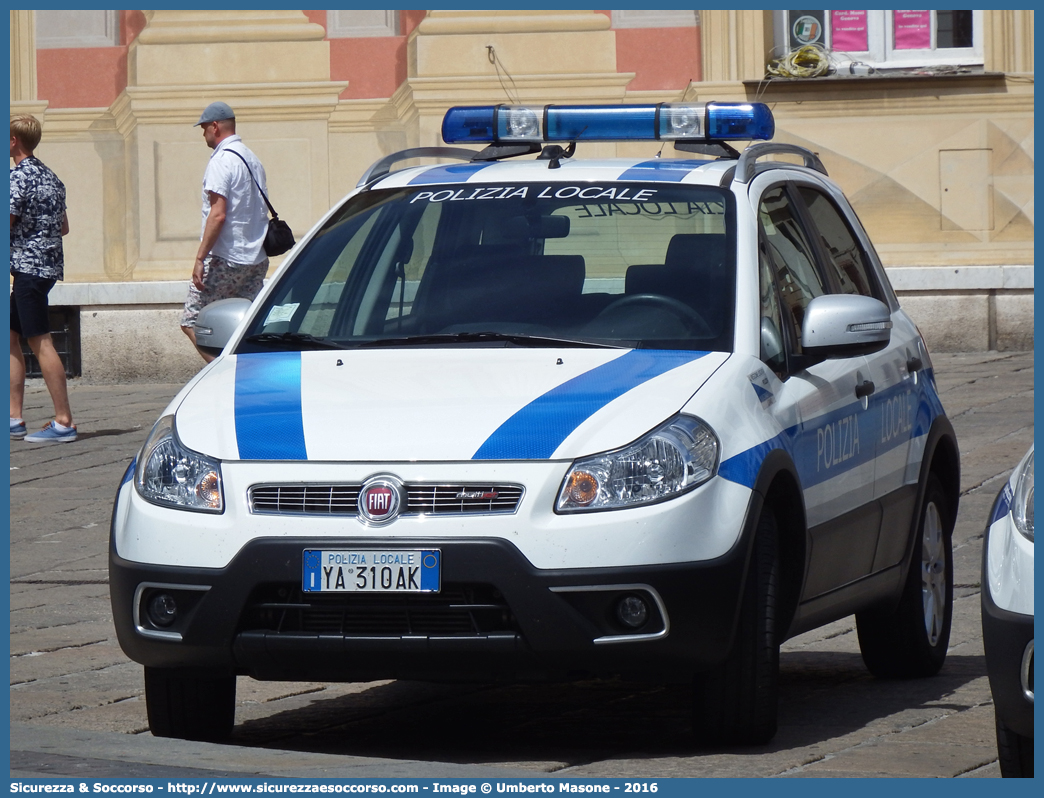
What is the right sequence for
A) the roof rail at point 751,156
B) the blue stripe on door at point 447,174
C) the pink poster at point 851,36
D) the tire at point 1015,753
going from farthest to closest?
the pink poster at point 851,36, the blue stripe on door at point 447,174, the roof rail at point 751,156, the tire at point 1015,753

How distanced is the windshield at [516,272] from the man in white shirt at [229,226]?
17.5 ft

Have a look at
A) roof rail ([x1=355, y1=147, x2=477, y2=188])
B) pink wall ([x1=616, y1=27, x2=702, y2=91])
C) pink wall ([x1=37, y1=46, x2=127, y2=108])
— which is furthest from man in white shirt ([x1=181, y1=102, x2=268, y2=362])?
roof rail ([x1=355, y1=147, x2=477, y2=188])

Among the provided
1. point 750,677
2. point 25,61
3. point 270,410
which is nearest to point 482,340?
point 270,410

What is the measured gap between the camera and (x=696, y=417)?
15.6 ft

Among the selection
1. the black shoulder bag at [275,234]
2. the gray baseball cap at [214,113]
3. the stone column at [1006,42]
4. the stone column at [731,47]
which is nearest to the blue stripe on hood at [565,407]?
the black shoulder bag at [275,234]

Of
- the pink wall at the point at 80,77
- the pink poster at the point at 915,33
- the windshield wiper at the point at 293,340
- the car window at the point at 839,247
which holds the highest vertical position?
the pink poster at the point at 915,33

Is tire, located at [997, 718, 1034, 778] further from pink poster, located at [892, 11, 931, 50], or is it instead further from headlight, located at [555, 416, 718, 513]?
pink poster, located at [892, 11, 931, 50]

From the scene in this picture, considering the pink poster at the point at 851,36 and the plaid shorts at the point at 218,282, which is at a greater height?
the pink poster at the point at 851,36

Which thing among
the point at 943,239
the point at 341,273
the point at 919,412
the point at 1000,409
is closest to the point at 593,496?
the point at 341,273

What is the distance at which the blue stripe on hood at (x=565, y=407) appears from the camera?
4609 mm

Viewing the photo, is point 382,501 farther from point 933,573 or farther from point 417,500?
point 933,573

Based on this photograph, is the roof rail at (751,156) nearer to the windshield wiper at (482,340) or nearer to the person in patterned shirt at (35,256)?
the windshield wiper at (482,340)

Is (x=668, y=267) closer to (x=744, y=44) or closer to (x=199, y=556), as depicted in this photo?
(x=199, y=556)

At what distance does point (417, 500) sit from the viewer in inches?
181
